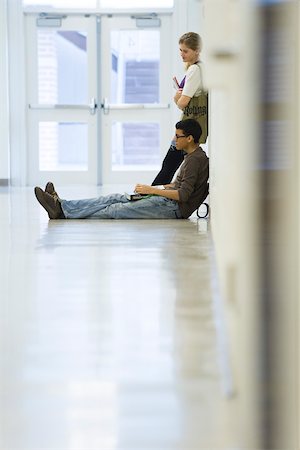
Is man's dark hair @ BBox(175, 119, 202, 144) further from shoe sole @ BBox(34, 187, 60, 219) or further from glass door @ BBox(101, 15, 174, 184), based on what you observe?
glass door @ BBox(101, 15, 174, 184)

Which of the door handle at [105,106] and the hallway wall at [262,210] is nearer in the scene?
the hallway wall at [262,210]

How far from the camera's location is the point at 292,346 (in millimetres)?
1928

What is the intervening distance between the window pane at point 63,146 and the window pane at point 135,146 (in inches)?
20.1

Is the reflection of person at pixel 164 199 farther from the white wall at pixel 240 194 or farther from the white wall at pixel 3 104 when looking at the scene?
the white wall at pixel 3 104

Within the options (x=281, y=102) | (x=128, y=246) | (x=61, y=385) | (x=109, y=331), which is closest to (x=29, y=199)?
(x=128, y=246)

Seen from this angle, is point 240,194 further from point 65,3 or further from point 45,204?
point 65,3

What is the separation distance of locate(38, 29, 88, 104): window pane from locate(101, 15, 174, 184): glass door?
14.3 inches

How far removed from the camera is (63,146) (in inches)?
578

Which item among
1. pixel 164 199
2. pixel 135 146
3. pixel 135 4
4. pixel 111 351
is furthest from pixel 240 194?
pixel 135 4

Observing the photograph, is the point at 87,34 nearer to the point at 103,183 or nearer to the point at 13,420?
the point at 103,183

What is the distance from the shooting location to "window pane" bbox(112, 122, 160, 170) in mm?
14617

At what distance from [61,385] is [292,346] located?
27.7 inches

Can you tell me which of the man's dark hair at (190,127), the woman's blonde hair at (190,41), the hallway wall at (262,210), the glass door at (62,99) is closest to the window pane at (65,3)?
the glass door at (62,99)

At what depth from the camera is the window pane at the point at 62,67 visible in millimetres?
14516
